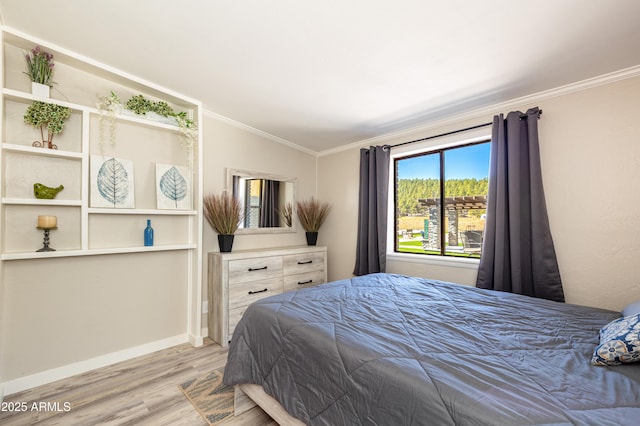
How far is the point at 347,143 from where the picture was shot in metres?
3.78

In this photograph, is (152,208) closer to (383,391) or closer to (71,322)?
(71,322)

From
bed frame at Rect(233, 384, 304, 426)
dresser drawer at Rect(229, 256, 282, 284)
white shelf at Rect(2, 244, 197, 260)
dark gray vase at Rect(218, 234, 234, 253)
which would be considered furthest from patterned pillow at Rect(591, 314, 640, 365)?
white shelf at Rect(2, 244, 197, 260)

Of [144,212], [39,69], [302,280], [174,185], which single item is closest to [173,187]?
[174,185]

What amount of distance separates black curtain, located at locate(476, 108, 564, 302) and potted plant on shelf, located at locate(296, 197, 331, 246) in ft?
6.95

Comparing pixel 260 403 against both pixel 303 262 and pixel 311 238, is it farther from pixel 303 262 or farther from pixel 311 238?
pixel 311 238

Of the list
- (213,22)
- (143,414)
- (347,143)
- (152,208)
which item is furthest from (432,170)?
(143,414)

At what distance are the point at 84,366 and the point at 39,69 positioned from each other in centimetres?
235

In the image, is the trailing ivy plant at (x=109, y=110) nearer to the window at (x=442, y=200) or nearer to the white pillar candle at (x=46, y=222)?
the white pillar candle at (x=46, y=222)

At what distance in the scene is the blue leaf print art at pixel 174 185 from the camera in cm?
260

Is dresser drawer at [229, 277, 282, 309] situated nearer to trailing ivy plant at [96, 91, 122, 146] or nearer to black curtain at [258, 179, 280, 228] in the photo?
black curtain at [258, 179, 280, 228]

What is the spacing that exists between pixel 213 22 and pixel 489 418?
7.58 feet

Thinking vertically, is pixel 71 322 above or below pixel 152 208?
below

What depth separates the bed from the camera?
2.61ft

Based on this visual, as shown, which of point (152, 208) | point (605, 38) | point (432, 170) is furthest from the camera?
point (432, 170)
